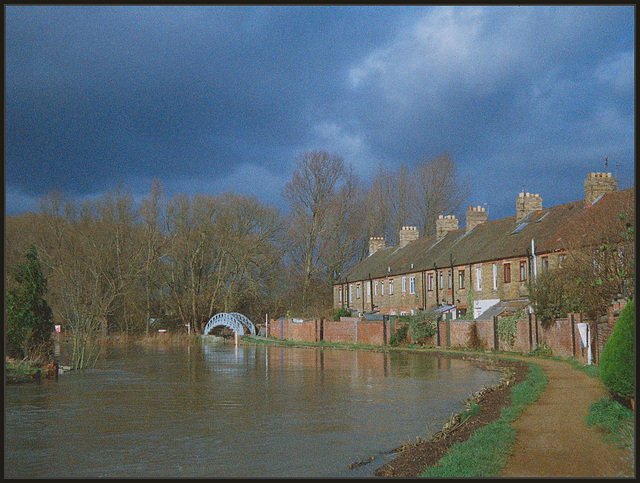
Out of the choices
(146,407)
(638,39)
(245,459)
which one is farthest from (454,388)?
(638,39)

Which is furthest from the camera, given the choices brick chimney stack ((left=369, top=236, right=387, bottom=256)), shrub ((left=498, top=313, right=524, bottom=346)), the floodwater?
brick chimney stack ((left=369, top=236, right=387, bottom=256))

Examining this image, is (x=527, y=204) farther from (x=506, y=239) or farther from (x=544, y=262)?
(x=544, y=262)

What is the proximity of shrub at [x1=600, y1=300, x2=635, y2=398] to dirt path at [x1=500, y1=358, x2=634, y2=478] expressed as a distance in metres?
0.83

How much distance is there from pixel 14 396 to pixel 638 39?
56.0 feet

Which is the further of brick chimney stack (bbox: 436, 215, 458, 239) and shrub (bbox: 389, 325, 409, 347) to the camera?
brick chimney stack (bbox: 436, 215, 458, 239)

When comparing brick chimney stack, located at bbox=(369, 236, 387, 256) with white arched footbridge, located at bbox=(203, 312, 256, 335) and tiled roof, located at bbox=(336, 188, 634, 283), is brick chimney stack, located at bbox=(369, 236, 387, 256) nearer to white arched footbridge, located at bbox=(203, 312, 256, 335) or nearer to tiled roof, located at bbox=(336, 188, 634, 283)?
tiled roof, located at bbox=(336, 188, 634, 283)

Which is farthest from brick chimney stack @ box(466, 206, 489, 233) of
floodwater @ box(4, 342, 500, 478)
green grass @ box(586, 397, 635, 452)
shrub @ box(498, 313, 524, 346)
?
green grass @ box(586, 397, 635, 452)

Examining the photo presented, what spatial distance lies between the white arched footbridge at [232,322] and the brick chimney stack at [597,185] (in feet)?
100

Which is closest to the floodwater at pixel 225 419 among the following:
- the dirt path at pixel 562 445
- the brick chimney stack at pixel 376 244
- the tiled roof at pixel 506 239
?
the dirt path at pixel 562 445

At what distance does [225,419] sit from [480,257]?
96.9 ft

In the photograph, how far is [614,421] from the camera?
10039 millimetres

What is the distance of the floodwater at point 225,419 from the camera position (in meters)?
9.93

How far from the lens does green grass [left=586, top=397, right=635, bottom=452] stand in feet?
29.2

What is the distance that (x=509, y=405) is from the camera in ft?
43.3
